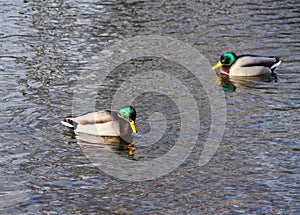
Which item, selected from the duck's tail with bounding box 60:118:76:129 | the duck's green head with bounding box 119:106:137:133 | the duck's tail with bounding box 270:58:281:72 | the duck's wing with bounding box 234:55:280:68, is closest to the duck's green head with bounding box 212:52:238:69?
the duck's wing with bounding box 234:55:280:68

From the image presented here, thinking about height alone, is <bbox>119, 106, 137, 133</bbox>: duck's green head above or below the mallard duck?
above

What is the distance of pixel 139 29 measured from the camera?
20281 millimetres

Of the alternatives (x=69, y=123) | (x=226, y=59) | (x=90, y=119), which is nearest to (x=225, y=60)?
(x=226, y=59)

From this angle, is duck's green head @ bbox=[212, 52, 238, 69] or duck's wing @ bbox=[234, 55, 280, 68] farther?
duck's green head @ bbox=[212, 52, 238, 69]

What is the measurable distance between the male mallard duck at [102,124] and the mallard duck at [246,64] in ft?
16.3

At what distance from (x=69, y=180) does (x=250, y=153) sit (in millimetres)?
3128

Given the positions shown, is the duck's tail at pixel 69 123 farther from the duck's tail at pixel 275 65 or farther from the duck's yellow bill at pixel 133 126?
the duck's tail at pixel 275 65

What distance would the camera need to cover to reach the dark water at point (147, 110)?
403 inches

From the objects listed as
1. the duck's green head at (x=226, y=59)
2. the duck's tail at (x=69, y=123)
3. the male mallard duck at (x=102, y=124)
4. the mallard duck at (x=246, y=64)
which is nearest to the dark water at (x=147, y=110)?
the duck's tail at (x=69, y=123)

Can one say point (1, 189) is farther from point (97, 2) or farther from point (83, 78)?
point (97, 2)

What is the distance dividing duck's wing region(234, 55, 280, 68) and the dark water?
0.41 m

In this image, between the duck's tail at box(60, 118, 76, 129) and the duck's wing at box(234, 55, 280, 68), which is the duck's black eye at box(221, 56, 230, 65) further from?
the duck's tail at box(60, 118, 76, 129)

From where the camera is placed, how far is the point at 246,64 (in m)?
17.6

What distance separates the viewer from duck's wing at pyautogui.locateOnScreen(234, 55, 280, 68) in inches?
677
